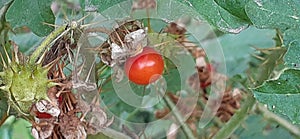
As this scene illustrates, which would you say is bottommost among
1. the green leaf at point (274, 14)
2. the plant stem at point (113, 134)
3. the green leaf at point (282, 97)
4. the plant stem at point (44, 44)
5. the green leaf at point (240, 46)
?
the green leaf at point (240, 46)

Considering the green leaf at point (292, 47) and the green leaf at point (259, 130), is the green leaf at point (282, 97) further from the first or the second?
the green leaf at point (259, 130)

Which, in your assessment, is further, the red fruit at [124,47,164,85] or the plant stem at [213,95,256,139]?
the plant stem at [213,95,256,139]

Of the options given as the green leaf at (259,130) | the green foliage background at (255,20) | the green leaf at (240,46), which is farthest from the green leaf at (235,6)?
the green leaf at (240,46)

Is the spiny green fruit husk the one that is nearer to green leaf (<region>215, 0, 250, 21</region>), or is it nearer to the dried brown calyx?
the dried brown calyx

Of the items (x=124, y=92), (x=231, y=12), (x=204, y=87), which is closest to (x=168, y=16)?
(x=231, y=12)

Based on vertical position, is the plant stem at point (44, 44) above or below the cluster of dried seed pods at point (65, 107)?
above

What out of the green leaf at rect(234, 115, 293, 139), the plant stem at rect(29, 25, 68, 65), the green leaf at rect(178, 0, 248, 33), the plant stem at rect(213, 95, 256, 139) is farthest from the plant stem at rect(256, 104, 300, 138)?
the plant stem at rect(29, 25, 68, 65)

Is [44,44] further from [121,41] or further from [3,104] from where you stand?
[3,104]

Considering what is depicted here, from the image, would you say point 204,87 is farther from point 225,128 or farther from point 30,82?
A: point 30,82
